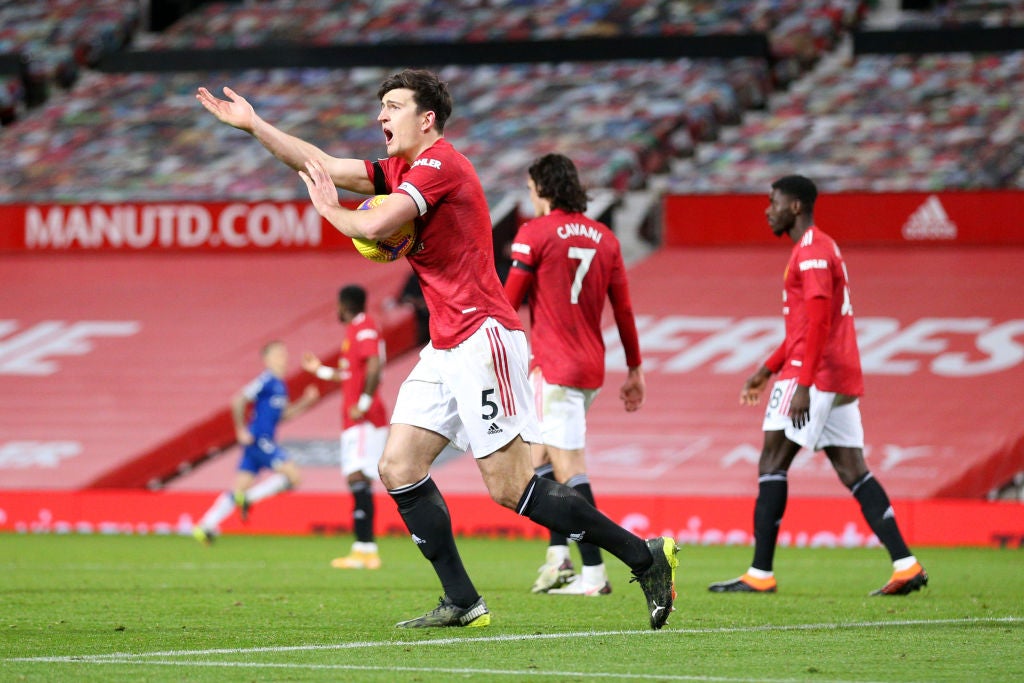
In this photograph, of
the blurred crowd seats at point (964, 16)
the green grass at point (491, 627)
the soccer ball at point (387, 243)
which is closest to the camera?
the green grass at point (491, 627)

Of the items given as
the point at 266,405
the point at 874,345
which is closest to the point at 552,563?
the point at 266,405

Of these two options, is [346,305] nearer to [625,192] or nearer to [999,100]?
[625,192]

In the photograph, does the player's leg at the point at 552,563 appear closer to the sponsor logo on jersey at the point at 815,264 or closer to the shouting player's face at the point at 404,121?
the sponsor logo on jersey at the point at 815,264

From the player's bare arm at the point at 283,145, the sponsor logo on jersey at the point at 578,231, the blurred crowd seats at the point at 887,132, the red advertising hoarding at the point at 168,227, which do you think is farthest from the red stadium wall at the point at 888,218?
the player's bare arm at the point at 283,145

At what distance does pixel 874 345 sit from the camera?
18.2 metres

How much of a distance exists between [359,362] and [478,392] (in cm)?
575

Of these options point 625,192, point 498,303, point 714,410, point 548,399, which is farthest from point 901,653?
point 625,192

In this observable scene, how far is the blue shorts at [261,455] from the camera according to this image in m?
15.3

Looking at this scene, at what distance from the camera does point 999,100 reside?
20922 mm

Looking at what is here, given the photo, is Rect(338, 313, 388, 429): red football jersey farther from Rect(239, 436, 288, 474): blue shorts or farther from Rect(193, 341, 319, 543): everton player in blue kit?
Rect(239, 436, 288, 474): blue shorts

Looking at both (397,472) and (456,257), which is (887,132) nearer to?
(456,257)

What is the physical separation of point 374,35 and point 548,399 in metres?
17.9

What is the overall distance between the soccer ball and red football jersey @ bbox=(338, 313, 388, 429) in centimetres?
558

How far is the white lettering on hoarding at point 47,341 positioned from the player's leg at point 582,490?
1303 centimetres
